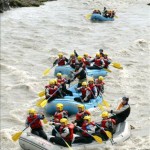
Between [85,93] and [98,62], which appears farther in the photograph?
[98,62]

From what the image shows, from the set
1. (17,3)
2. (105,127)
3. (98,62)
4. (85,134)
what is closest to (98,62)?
(98,62)

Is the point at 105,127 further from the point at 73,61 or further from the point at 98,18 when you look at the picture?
the point at 98,18

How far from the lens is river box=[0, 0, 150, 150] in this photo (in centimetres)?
1708

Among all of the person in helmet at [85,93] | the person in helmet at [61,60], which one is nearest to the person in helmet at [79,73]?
the person in helmet at [61,60]

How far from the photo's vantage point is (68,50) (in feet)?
89.7

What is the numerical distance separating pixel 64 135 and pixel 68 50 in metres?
14.7

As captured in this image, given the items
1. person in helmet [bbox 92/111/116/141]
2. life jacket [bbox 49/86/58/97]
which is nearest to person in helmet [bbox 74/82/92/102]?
life jacket [bbox 49/86/58/97]

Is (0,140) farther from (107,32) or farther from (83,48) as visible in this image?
(107,32)

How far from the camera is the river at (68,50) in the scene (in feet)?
56.0

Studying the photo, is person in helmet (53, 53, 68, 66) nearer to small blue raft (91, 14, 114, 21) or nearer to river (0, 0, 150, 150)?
river (0, 0, 150, 150)

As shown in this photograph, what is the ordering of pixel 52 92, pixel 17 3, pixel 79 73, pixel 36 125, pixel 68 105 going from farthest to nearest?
pixel 17 3, pixel 79 73, pixel 52 92, pixel 68 105, pixel 36 125

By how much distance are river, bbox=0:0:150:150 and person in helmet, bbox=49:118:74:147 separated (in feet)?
5.14

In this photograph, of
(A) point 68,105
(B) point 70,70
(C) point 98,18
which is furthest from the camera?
(C) point 98,18

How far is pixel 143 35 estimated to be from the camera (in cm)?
3253
